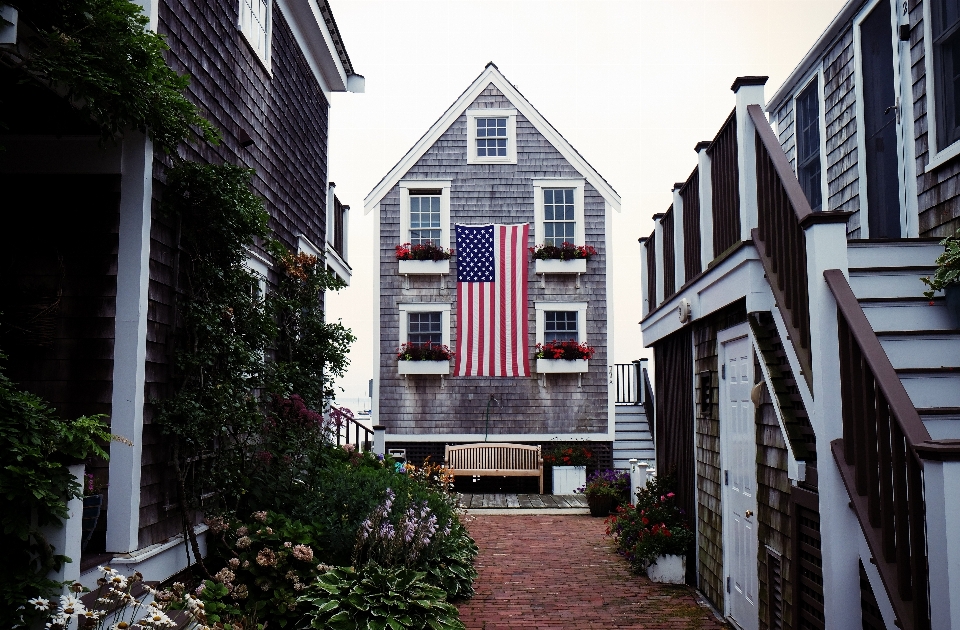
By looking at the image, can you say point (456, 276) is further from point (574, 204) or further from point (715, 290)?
point (715, 290)

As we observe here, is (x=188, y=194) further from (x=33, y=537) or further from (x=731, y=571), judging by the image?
(x=731, y=571)

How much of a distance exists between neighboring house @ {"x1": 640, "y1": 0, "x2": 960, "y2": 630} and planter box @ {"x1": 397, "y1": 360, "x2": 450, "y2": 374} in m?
7.91

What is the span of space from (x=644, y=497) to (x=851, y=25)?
533 cm

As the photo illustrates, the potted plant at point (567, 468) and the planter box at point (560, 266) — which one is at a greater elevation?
the planter box at point (560, 266)

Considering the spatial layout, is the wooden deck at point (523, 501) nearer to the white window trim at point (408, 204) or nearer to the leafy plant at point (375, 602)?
the white window trim at point (408, 204)

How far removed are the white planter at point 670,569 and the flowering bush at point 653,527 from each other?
54 millimetres

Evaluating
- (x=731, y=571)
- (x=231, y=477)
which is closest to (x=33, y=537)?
(x=231, y=477)

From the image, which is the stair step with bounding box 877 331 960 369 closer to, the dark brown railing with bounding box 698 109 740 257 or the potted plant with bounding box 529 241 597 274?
the dark brown railing with bounding box 698 109 740 257

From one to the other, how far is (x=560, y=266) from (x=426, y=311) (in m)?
3.00

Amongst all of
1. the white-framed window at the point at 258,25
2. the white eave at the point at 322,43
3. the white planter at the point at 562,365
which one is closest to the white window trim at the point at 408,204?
the white planter at the point at 562,365

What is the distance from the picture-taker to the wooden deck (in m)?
14.7

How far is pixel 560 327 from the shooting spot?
17.6 m

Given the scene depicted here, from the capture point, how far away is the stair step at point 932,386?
4.24 m

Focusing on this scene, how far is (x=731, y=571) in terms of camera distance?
262 inches
